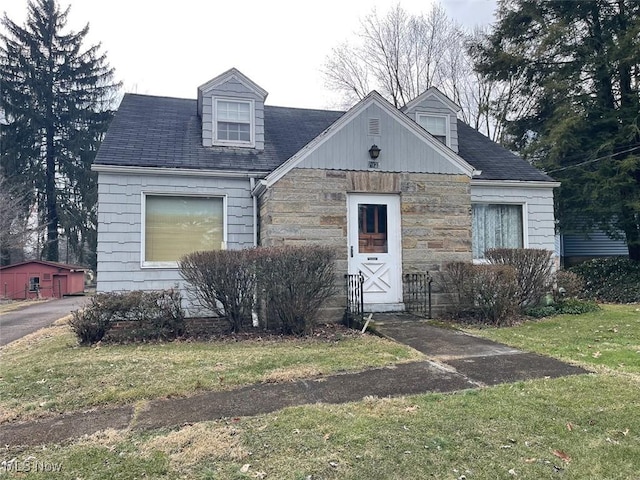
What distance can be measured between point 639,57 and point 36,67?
3059 cm

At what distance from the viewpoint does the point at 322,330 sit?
24.4 feet

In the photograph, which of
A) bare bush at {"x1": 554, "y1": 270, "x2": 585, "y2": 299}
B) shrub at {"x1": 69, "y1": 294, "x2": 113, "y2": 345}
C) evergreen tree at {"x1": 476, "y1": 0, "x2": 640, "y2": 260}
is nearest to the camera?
shrub at {"x1": 69, "y1": 294, "x2": 113, "y2": 345}

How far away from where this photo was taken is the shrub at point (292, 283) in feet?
22.4

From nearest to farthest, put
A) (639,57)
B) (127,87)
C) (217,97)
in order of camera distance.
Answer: (217,97)
(639,57)
(127,87)

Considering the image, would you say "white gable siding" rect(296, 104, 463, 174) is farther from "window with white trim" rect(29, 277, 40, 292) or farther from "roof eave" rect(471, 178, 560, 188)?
"window with white trim" rect(29, 277, 40, 292)

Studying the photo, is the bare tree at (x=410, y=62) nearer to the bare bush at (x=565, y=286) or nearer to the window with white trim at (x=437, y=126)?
the window with white trim at (x=437, y=126)

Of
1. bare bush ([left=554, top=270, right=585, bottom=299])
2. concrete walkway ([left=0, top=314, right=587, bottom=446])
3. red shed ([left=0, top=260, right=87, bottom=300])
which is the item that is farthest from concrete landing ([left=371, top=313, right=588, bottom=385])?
red shed ([left=0, top=260, right=87, bottom=300])

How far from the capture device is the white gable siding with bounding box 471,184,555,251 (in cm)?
1092

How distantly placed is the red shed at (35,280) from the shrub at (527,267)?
73.2ft

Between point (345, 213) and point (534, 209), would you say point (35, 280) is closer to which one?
point (345, 213)

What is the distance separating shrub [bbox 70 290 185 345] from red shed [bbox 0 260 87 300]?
61.5 feet

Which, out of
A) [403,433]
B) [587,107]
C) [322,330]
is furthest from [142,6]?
[587,107]

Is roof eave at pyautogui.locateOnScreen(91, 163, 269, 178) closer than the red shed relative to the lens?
Yes

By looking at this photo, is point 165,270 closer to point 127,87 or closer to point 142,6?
point 142,6
